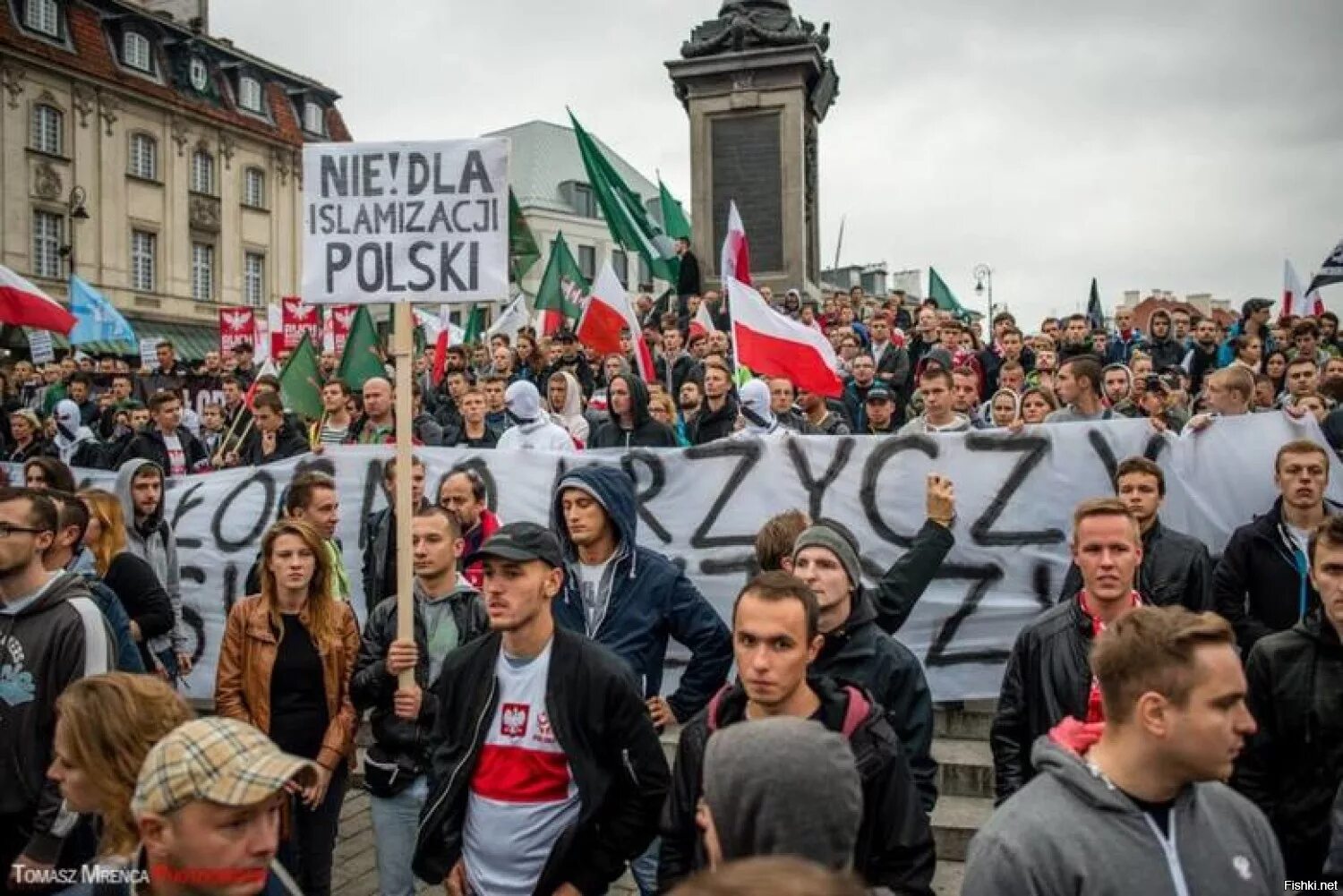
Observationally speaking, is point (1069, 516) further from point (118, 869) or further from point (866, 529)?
point (118, 869)

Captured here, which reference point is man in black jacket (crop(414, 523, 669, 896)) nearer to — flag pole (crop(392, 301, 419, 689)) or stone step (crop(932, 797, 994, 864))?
flag pole (crop(392, 301, 419, 689))

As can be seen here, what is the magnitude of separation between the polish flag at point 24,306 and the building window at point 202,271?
39.2 metres

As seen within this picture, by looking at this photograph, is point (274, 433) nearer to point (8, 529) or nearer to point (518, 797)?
point (8, 529)

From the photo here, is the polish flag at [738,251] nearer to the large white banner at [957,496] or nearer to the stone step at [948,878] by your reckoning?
the large white banner at [957,496]

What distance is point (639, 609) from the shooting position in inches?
170

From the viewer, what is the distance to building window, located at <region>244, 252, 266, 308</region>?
47.8 m

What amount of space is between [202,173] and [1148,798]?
49481mm

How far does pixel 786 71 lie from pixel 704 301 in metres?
6.00

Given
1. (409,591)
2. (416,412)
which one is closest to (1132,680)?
(409,591)

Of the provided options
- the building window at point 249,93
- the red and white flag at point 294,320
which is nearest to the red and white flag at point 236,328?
the red and white flag at point 294,320

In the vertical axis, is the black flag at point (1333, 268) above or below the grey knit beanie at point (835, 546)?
above

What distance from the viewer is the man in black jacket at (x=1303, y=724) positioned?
3379 millimetres

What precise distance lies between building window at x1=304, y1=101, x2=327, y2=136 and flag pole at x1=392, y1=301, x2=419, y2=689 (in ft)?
167

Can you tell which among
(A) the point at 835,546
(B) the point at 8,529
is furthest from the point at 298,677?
(A) the point at 835,546
